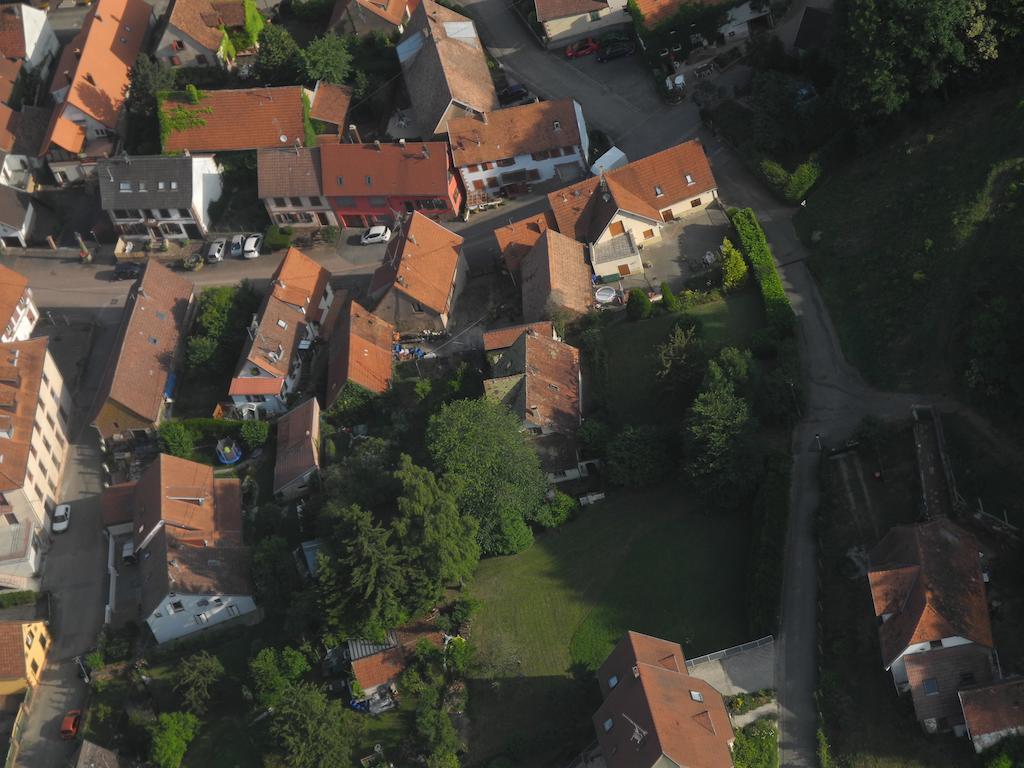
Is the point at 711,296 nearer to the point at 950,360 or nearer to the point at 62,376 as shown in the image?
the point at 950,360

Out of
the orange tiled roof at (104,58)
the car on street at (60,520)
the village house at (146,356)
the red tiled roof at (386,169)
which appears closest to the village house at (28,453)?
the car on street at (60,520)

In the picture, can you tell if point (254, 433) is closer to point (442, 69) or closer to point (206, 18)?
point (442, 69)

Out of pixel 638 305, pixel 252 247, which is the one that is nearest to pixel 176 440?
pixel 252 247

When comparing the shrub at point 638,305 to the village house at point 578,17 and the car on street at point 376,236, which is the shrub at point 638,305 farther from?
the village house at point 578,17

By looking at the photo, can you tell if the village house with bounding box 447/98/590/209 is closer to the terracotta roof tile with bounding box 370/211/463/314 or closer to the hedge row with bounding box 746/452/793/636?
the terracotta roof tile with bounding box 370/211/463/314

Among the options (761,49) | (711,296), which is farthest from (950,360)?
(761,49)
